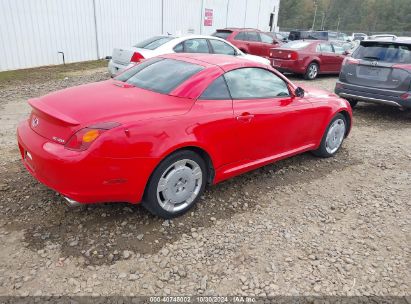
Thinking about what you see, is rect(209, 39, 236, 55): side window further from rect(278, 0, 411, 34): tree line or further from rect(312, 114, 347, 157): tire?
rect(278, 0, 411, 34): tree line

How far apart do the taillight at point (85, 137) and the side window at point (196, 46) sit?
6.94 meters

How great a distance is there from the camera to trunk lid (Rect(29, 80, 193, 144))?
9.30 feet

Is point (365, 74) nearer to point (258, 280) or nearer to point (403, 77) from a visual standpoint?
point (403, 77)

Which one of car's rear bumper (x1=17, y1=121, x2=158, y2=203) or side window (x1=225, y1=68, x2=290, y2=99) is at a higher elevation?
side window (x1=225, y1=68, x2=290, y2=99)

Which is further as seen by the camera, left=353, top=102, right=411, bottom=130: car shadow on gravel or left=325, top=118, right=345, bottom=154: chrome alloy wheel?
left=353, top=102, right=411, bottom=130: car shadow on gravel

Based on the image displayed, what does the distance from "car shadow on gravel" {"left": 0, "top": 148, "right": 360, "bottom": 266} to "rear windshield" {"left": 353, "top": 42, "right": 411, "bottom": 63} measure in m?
4.57

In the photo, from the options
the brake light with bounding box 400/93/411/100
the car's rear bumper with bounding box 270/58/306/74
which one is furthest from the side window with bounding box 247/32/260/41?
the brake light with bounding box 400/93/411/100

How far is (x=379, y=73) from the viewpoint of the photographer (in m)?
7.02

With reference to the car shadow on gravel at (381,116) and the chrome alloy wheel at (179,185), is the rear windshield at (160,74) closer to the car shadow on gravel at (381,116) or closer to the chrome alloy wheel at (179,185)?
the chrome alloy wheel at (179,185)

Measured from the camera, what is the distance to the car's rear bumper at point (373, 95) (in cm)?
682

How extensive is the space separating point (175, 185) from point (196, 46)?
700 centimetres

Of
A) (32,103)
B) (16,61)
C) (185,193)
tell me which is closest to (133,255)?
(185,193)

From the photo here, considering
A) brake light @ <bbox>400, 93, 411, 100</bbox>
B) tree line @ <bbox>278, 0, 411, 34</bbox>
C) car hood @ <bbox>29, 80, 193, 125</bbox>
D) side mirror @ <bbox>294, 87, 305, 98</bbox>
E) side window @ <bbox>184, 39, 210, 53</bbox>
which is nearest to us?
car hood @ <bbox>29, 80, 193, 125</bbox>

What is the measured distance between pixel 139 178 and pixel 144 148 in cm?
26
